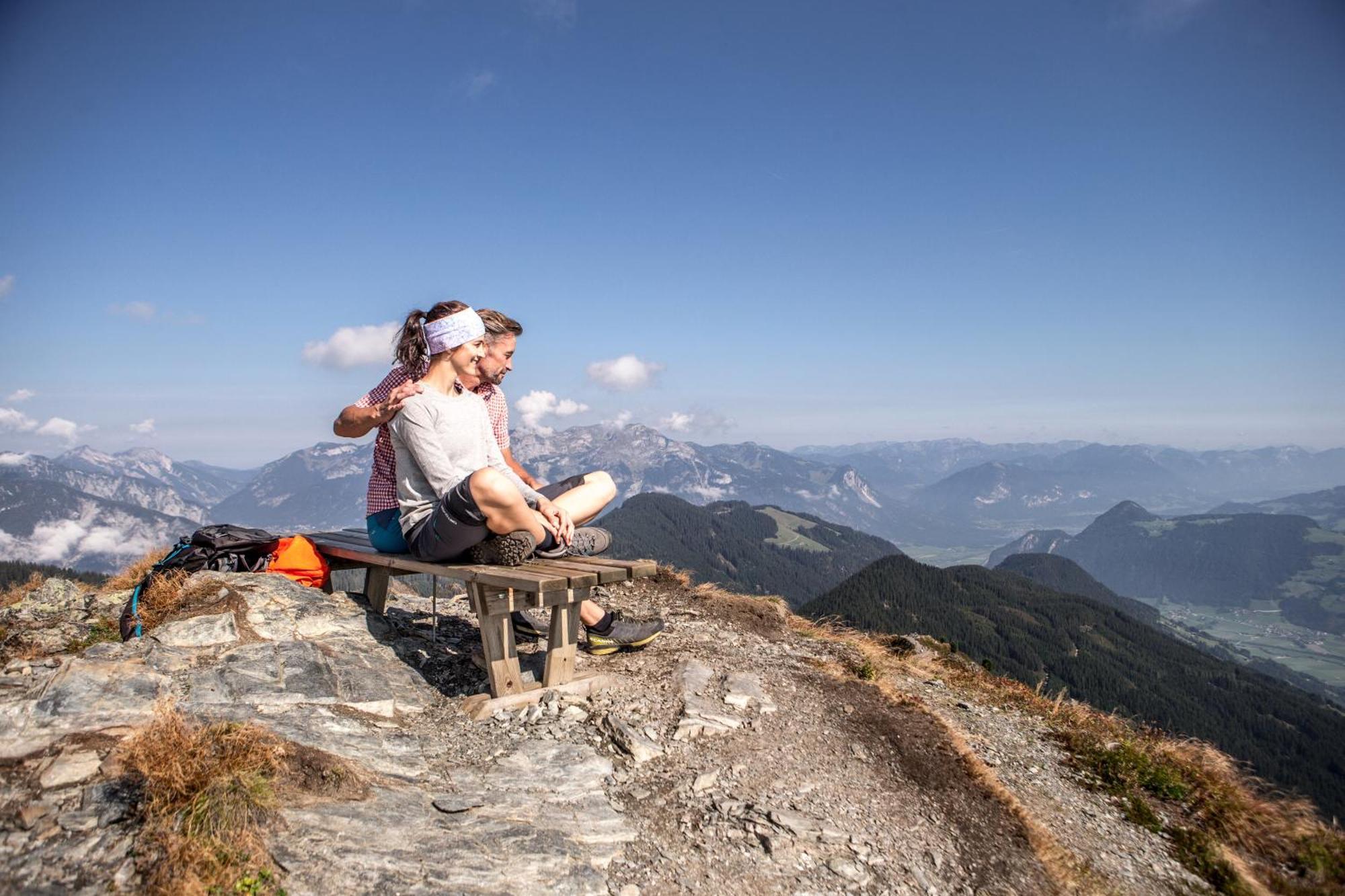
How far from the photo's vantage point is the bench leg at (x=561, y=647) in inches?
285

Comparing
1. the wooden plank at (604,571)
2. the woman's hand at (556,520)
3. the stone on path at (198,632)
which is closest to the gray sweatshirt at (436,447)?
the woman's hand at (556,520)

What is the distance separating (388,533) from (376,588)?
1.23 meters

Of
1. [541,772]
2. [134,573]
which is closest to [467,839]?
[541,772]

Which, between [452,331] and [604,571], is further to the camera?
[452,331]

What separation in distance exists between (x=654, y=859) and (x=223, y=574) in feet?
20.4

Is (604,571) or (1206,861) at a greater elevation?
(604,571)

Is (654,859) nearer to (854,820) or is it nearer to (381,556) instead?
(854,820)

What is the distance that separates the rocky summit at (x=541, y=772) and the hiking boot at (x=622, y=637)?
18 centimetres

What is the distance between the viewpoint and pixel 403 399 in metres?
6.92

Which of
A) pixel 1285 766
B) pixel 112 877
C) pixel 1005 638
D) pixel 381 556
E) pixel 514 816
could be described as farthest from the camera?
pixel 1005 638

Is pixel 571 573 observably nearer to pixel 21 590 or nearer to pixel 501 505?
pixel 501 505

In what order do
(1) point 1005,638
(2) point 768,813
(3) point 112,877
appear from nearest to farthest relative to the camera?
(3) point 112,877, (2) point 768,813, (1) point 1005,638

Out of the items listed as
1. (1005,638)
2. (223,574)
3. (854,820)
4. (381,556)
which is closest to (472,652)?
(381,556)

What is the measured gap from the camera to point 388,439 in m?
8.27
